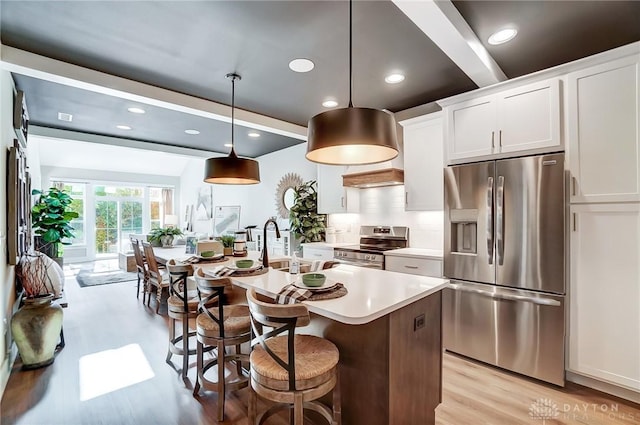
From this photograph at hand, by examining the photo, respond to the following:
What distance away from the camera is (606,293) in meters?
2.31

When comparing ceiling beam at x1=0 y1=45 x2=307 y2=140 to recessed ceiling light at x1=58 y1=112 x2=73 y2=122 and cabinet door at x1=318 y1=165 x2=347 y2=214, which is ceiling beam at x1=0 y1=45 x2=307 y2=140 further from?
recessed ceiling light at x1=58 y1=112 x2=73 y2=122

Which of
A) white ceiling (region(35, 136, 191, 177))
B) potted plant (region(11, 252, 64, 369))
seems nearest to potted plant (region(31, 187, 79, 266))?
potted plant (region(11, 252, 64, 369))

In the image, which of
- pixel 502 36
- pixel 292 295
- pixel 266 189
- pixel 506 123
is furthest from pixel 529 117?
pixel 266 189

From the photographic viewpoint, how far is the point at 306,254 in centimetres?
481

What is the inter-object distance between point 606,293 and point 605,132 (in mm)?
1213

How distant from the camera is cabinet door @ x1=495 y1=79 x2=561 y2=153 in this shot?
98.8 inches

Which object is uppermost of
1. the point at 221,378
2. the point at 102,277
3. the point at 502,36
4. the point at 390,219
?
the point at 502,36

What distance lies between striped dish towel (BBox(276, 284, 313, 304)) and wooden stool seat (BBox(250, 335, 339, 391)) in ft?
0.90

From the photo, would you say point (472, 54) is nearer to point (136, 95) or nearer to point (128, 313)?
point (136, 95)

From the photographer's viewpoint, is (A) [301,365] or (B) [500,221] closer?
(A) [301,365]

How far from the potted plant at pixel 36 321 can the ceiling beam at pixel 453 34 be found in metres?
3.81

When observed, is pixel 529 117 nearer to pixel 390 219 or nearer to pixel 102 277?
pixel 390 219

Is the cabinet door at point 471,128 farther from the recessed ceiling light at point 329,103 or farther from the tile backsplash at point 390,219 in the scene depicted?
the recessed ceiling light at point 329,103

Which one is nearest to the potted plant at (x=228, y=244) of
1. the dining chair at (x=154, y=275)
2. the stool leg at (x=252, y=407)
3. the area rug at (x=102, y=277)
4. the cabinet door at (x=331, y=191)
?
the dining chair at (x=154, y=275)
